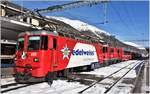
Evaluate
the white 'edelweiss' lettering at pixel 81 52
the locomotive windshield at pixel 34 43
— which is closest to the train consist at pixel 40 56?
the locomotive windshield at pixel 34 43

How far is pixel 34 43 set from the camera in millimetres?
14539

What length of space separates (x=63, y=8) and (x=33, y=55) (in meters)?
14.2

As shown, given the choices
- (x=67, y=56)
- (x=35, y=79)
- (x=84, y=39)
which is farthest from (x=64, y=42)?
(x=84, y=39)

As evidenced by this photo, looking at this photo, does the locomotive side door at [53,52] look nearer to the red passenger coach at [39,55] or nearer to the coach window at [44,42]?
the red passenger coach at [39,55]

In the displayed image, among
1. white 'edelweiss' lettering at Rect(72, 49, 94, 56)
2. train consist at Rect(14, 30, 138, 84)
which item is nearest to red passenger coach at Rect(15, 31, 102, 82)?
train consist at Rect(14, 30, 138, 84)

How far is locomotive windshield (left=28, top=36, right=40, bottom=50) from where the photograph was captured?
14.4 metres

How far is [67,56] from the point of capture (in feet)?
57.4

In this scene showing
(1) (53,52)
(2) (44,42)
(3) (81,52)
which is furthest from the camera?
(3) (81,52)

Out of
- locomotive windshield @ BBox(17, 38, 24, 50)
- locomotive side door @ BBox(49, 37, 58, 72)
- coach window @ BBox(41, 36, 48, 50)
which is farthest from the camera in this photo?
locomotive windshield @ BBox(17, 38, 24, 50)

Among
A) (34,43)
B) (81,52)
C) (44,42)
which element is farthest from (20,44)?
(81,52)

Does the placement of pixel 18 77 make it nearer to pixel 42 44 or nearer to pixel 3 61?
pixel 42 44

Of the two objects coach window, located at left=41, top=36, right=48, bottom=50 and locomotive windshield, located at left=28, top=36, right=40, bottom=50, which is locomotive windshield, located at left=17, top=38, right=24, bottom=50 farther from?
coach window, located at left=41, top=36, right=48, bottom=50

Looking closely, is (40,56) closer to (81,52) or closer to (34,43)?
(34,43)

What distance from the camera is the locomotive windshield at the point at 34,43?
47.3 feet
